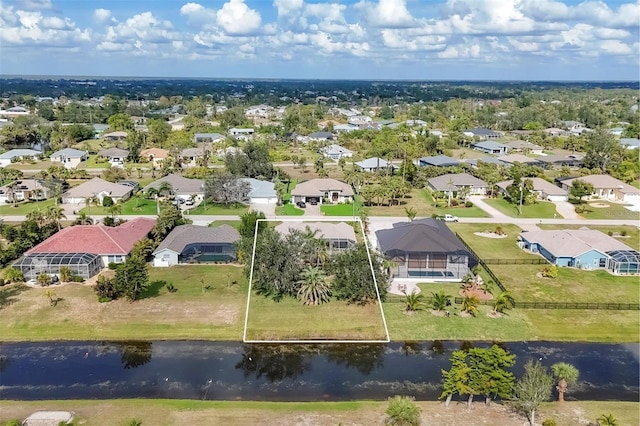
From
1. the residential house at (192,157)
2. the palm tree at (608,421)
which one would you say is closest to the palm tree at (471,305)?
the palm tree at (608,421)

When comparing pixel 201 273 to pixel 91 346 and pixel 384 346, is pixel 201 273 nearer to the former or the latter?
pixel 91 346

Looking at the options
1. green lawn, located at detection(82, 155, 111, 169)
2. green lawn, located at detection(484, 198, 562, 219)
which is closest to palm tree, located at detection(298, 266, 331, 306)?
green lawn, located at detection(484, 198, 562, 219)

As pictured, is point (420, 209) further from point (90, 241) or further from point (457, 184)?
point (90, 241)

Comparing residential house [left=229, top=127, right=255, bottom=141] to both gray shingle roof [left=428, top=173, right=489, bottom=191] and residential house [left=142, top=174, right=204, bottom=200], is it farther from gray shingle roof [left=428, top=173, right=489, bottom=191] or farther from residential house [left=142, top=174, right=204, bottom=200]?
gray shingle roof [left=428, top=173, right=489, bottom=191]

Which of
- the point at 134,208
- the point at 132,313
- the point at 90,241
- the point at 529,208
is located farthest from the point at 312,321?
the point at 529,208

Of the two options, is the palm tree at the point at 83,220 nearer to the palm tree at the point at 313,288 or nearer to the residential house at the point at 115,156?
the palm tree at the point at 313,288

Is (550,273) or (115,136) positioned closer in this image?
(550,273)

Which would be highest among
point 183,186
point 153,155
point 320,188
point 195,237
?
point 153,155
